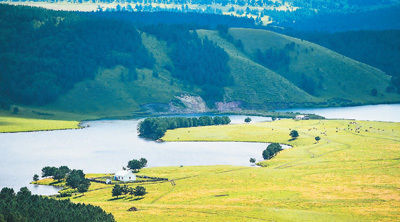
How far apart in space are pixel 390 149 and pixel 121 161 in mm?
75492

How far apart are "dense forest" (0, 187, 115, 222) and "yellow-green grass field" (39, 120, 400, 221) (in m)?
9.13

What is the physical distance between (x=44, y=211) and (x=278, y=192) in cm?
5292

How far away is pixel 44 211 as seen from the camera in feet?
367

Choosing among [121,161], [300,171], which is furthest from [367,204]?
[121,161]

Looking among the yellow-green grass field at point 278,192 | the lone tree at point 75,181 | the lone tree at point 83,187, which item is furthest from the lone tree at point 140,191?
the lone tree at point 75,181

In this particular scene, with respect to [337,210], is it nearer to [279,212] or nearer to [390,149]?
[279,212]

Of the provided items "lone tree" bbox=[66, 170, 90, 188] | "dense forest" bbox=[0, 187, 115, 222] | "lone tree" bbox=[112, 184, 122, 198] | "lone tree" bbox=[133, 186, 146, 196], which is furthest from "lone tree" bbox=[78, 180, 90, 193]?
"dense forest" bbox=[0, 187, 115, 222]

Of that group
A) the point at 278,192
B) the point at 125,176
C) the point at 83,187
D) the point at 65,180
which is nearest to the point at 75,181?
the point at 83,187

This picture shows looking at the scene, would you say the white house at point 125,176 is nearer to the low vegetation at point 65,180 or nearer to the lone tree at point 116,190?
the low vegetation at point 65,180

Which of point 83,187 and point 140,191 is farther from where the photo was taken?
point 83,187

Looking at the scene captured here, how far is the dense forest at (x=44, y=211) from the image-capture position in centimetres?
10612

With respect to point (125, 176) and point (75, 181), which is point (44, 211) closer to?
point (75, 181)

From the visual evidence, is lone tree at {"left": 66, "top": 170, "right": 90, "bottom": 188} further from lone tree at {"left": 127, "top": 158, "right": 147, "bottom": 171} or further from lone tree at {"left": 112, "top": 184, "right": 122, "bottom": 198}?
lone tree at {"left": 127, "top": 158, "right": 147, "bottom": 171}

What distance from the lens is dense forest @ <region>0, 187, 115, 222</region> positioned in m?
106
